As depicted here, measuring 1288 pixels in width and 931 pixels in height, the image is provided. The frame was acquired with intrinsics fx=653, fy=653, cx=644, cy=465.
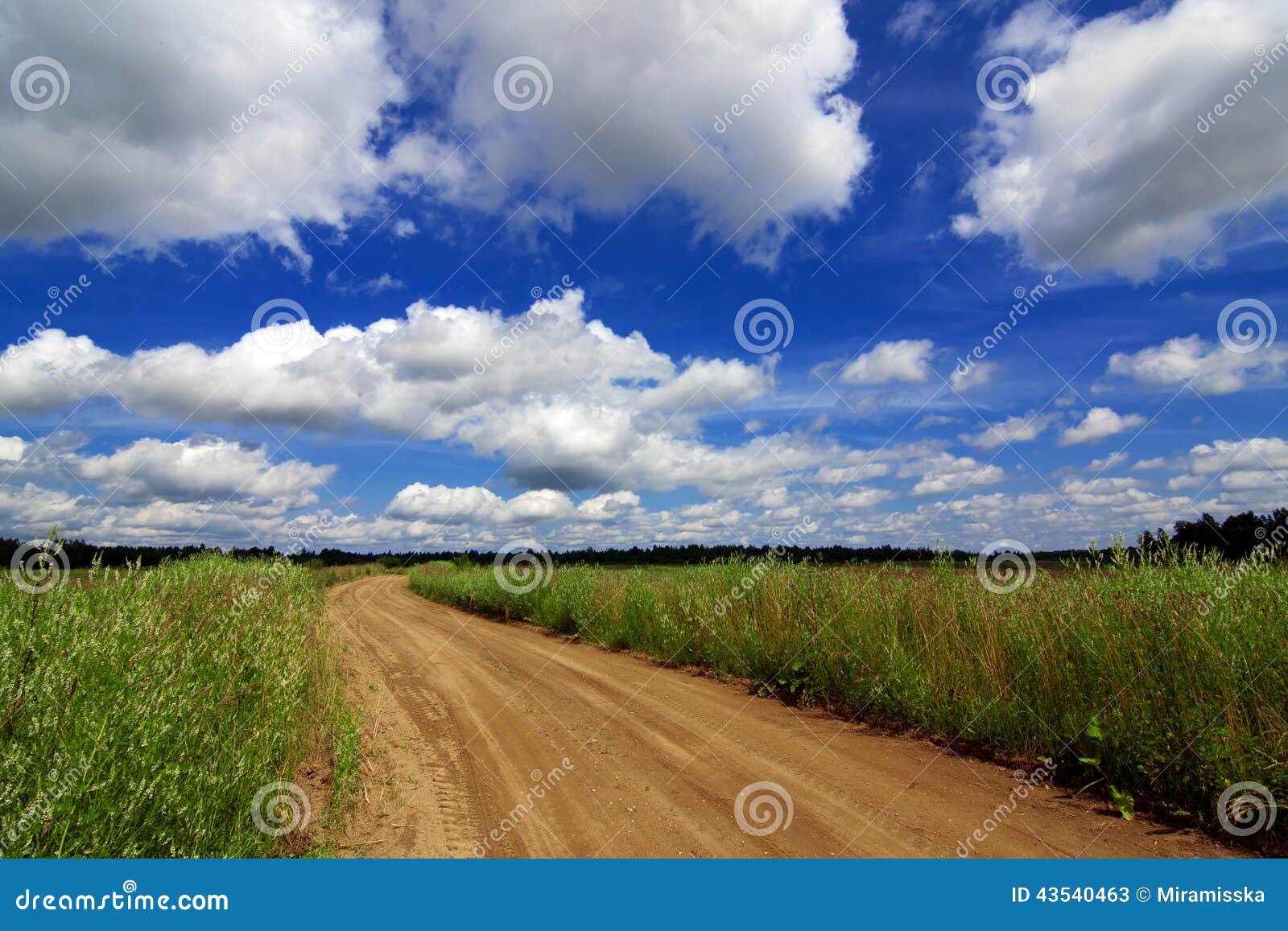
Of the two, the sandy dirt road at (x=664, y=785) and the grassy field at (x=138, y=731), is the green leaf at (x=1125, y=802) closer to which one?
the sandy dirt road at (x=664, y=785)

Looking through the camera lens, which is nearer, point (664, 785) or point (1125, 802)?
point (1125, 802)

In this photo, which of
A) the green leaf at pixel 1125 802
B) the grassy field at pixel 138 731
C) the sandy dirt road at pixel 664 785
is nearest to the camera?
the grassy field at pixel 138 731

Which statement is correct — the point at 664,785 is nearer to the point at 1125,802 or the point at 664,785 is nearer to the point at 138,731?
the point at 1125,802

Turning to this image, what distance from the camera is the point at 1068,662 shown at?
19.8 feet

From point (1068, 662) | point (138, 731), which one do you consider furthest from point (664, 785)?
point (1068, 662)

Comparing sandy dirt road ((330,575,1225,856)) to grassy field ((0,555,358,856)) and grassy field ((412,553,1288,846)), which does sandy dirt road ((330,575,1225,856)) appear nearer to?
grassy field ((412,553,1288,846))

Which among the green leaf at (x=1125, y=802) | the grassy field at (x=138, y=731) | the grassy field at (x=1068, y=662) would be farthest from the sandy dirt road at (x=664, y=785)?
the grassy field at (x=138, y=731)

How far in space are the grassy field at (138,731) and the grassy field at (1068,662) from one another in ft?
18.9

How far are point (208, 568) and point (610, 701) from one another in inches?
256

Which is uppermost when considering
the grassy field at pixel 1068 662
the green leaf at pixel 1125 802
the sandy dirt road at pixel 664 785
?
the grassy field at pixel 1068 662

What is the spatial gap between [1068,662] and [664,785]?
12.8 ft

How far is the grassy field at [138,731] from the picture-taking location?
9.81ft

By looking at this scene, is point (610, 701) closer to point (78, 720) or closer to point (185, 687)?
point (185, 687)

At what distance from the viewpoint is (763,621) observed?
1041cm
